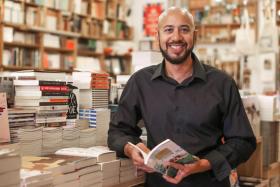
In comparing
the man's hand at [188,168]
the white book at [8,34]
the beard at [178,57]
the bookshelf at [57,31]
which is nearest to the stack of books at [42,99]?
the beard at [178,57]

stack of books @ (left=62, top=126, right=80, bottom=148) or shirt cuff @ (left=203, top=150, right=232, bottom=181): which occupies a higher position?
stack of books @ (left=62, top=126, right=80, bottom=148)

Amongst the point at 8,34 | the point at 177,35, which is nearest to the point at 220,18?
the point at 8,34

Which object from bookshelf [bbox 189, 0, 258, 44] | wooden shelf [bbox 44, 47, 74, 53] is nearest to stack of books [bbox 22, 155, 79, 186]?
wooden shelf [bbox 44, 47, 74, 53]

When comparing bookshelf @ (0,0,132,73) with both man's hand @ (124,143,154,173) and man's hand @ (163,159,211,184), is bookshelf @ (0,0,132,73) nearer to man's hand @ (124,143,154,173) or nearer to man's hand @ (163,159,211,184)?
man's hand @ (124,143,154,173)

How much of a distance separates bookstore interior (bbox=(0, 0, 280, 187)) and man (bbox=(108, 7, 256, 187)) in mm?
195

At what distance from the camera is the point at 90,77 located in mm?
2900

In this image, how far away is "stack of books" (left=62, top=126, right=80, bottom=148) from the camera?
2.54 meters

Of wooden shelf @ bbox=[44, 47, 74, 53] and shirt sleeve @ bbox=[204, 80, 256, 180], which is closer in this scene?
shirt sleeve @ bbox=[204, 80, 256, 180]

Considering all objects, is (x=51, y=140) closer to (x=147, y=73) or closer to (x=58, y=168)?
(x=58, y=168)

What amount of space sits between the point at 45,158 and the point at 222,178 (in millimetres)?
883

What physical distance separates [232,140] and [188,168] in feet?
1.05

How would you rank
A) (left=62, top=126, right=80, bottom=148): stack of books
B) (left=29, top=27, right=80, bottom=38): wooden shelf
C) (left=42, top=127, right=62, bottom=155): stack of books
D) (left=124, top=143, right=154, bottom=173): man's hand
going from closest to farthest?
(left=124, top=143, right=154, bottom=173): man's hand
(left=42, top=127, right=62, bottom=155): stack of books
(left=62, top=126, right=80, bottom=148): stack of books
(left=29, top=27, right=80, bottom=38): wooden shelf

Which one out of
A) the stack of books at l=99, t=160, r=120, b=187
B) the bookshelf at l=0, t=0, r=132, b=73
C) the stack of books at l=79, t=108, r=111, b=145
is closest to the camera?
the stack of books at l=99, t=160, r=120, b=187

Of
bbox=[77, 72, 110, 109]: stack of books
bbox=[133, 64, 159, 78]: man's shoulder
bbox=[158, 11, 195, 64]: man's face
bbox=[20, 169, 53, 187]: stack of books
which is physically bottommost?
bbox=[20, 169, 53, 187]: stack of books
